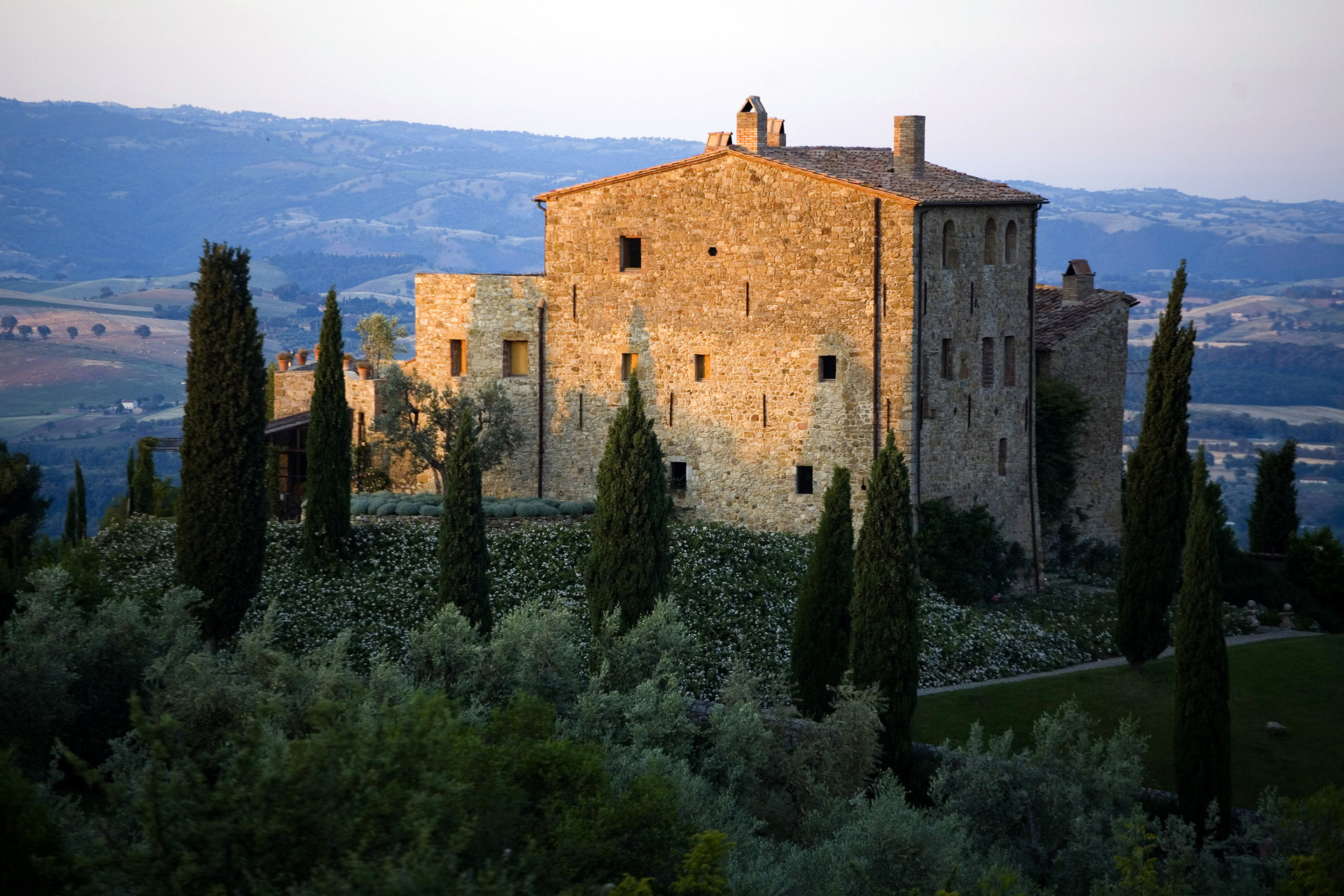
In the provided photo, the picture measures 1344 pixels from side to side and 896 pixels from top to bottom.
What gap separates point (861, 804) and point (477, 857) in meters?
6.82

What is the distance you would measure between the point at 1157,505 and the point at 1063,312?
12.8 metres

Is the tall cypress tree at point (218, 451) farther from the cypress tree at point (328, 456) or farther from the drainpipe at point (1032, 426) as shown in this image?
the drainpipe at point (1032, 426)

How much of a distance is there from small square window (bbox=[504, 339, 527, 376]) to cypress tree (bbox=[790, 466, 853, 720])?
12.1 metres

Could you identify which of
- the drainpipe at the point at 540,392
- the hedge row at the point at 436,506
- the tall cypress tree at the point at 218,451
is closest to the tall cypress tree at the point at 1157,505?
the hedge row at the point at 436,506

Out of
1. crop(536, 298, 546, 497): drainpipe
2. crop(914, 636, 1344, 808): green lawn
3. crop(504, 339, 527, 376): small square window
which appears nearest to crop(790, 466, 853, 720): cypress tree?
crop(914, 636, 1344, 808): green lawn

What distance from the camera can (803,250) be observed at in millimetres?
33125

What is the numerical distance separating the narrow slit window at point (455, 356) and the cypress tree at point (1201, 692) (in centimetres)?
1975

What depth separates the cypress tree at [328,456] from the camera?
30.0 meters

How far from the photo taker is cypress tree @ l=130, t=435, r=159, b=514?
4062 cm

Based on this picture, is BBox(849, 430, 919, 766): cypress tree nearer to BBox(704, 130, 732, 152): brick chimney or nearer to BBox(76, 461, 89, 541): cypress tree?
BBox(704, 130, 732, 152): brick chimney

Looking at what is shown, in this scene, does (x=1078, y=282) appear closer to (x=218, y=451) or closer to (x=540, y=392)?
(x=540, y=392)

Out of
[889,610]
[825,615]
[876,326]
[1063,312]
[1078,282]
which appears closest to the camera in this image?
Answer: [889,610]

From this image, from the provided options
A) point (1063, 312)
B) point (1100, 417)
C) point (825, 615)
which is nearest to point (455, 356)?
point (825, 615)

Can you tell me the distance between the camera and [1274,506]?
4309 cm
